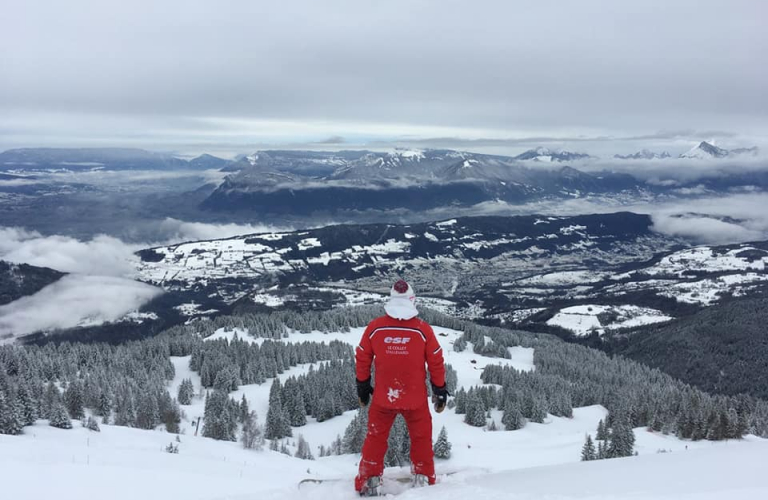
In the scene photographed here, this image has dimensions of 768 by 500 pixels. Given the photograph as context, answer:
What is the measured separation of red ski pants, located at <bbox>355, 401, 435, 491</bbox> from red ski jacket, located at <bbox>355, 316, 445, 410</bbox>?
301mm

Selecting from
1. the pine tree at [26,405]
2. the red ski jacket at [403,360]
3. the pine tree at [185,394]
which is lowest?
the pine tree at [185,394]

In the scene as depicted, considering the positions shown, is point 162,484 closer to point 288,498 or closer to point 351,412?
point 288,498

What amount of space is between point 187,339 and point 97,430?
89.9m

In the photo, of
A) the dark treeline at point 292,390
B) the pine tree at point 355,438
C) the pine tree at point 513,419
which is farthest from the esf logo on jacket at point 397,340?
the pine tree at point 513,419

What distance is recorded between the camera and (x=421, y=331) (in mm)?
11914

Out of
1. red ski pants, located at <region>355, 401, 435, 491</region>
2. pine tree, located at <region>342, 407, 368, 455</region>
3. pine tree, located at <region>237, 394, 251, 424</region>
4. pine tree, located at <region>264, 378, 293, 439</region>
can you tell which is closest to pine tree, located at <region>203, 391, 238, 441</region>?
pine tree, located at <region>237, 394, 251, 424</region>

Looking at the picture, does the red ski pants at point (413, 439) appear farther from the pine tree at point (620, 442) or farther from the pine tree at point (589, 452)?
the pine tree at point (620, 442)

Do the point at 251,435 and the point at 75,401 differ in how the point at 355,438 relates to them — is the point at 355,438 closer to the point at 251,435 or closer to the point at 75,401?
the point at 251,435

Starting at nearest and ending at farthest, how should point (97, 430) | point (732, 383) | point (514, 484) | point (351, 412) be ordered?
1. point (514, 484)
2. point (97, 430)
3. point (351, 412)
4. point (732, 383)

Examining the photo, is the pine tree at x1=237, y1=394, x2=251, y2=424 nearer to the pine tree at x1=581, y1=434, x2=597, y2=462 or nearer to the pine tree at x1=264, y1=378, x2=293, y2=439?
the pine tree at x1=264, y1=378, x2=293, y2=439

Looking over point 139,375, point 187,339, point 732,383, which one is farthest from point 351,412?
point 732,383

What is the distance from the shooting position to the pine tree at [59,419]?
1001 inches

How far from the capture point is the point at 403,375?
1179 cm

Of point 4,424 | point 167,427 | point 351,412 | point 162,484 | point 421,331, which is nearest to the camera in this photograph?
point 421,331
